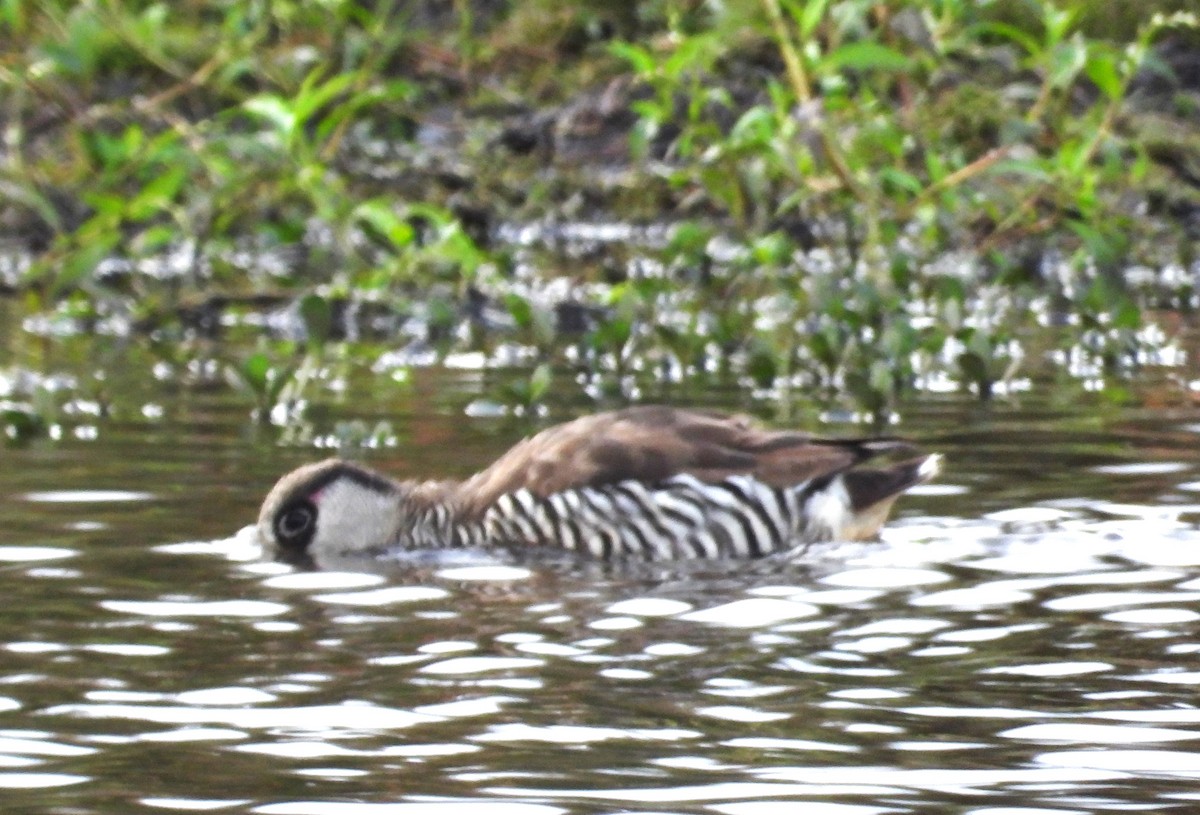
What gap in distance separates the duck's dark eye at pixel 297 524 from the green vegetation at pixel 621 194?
2.49m

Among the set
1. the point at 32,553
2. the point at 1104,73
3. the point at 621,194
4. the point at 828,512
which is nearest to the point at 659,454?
the point at 828,512

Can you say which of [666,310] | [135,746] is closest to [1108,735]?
[135,746]

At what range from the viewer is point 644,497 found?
9578 mm

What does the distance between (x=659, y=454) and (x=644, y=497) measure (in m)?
0.15

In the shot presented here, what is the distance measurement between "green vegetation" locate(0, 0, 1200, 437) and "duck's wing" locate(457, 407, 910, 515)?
7.74ft

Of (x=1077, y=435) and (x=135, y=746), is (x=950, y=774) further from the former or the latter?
(x=1077, y=435)

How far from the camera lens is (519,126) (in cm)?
2131

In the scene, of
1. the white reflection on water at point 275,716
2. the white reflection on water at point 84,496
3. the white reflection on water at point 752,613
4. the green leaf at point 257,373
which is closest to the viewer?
the white reflection on water at point 275,716

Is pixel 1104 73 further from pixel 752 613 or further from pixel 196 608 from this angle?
pixel 196 608

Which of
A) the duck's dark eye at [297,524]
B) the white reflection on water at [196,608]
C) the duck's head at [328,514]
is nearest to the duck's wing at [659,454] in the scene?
the duck's head at [328,514]

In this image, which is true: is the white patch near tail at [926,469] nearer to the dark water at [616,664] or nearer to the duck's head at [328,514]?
the dark water at [616,664]

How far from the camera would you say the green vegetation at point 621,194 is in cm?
1375

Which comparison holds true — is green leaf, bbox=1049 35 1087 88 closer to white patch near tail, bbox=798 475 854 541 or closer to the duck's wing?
the duck's wing

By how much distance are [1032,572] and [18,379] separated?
6148mm
